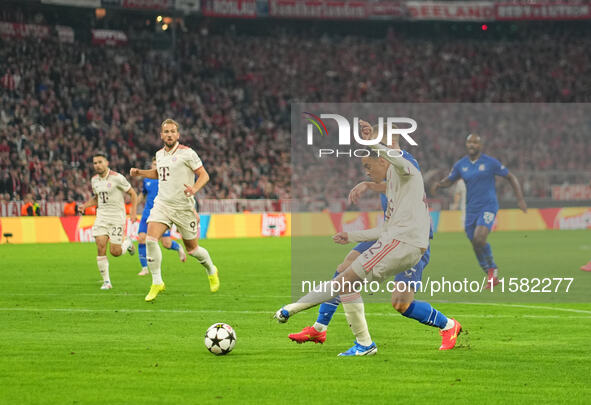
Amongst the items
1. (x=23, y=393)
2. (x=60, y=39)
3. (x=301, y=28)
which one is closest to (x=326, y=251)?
(x=23, y=393)

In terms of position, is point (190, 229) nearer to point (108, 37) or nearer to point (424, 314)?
point (424, 314)

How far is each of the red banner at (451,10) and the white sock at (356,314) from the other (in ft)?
156

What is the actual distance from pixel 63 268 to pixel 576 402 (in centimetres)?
1467

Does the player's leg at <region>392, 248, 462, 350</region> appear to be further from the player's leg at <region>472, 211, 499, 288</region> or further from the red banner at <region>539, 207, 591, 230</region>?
the red banner at <region>539, 207, 591, 230</region>

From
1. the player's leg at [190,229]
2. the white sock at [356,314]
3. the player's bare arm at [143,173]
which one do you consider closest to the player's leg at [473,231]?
the player's leg at [190,229]

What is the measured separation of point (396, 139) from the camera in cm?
877

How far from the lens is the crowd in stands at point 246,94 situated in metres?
37.2

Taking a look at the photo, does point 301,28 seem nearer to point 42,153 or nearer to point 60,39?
point 60,39

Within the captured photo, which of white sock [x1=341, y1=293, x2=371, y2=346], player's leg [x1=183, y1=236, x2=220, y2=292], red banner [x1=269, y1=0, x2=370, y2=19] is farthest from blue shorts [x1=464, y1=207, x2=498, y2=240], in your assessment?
red banner [x1=269, y1=0, x2=370, y2=19]

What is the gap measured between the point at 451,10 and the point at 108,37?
66.0 ft

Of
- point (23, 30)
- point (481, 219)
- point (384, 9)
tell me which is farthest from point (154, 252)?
point (384, 9)

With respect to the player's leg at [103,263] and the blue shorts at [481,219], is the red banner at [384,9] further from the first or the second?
the player's leg at [103,263]

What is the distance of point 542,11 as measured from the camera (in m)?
56.1

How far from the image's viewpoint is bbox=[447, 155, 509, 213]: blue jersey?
52.7 ft
